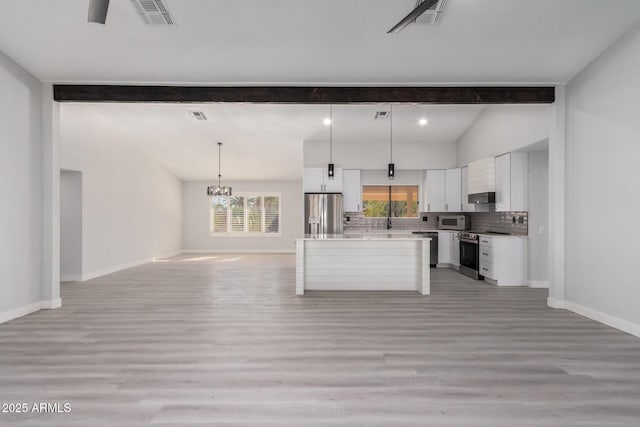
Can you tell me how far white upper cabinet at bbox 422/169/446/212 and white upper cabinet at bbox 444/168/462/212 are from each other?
85mm

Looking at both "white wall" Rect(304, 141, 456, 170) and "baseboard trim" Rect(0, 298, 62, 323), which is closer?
"baseboard trim" Rect(0, 298, 62, 323)

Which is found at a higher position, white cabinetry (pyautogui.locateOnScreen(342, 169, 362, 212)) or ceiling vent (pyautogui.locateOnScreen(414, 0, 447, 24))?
ceiling vent (pyautogui.locateOnScreen(414, 0, 447, 24))

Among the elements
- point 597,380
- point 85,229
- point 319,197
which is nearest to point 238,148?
point 319,197

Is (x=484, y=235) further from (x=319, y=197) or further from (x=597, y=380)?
(x=597, y=380)

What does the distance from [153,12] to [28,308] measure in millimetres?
3737

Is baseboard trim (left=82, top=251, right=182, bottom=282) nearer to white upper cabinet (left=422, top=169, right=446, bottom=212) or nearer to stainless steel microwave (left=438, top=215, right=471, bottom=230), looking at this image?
white upper cabinet (left=422, top=169, right=446, bottom=212)

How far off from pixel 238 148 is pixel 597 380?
8163 mm

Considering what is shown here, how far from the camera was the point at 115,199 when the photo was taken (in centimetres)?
788

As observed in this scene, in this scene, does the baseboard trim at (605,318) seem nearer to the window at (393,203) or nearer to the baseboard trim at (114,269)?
the window at (393,203)

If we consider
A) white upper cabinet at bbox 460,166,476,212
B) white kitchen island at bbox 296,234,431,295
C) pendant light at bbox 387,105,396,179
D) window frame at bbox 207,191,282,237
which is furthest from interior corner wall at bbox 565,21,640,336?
window frame at bbox 207,191,282,237

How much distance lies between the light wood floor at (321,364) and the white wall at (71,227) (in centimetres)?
198

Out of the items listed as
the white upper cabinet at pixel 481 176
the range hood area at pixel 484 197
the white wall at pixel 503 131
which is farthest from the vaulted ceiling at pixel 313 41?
the range hood area at pixel 484 197

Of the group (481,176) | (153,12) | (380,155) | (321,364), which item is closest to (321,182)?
(380,155)

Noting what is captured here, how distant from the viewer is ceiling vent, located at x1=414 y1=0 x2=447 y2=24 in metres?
3.45
